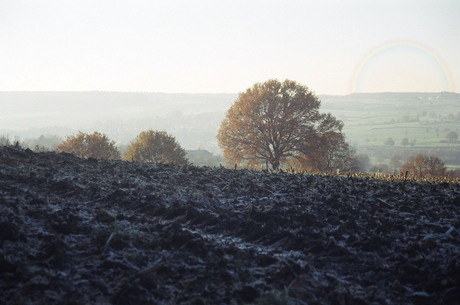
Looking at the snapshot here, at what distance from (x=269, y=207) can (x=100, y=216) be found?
2.98 m

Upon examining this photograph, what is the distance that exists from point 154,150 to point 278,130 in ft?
68.1

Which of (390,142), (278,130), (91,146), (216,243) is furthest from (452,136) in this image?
(216,243)

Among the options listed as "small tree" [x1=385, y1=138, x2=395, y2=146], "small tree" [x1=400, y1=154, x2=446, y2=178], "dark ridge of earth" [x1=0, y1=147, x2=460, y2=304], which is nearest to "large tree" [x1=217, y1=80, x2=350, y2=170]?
"small tree" [x1=400, y1=154, x2=446, y2=178]

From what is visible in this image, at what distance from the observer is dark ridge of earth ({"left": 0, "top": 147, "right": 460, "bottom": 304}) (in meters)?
4.18

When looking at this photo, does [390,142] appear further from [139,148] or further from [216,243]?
[216,243]

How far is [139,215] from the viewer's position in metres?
6.42

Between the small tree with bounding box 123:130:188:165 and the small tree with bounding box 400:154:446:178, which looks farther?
the small tree with bounding box 400:154:446:178

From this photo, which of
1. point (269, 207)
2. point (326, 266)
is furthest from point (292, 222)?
point (326, 266)

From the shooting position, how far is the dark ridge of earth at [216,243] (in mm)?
4180

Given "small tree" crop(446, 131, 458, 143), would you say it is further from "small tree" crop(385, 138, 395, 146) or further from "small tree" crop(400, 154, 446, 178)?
"small tree" crop(400, 154, 446, 178)

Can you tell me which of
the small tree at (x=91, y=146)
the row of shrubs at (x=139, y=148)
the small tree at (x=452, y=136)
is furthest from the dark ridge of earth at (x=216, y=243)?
the small tree at (x=452, y=136)

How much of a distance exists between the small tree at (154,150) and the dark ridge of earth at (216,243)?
4509 centimetres

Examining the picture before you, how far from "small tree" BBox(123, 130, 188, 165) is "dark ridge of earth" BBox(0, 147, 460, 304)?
45.1 metres

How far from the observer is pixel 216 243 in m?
5.39
